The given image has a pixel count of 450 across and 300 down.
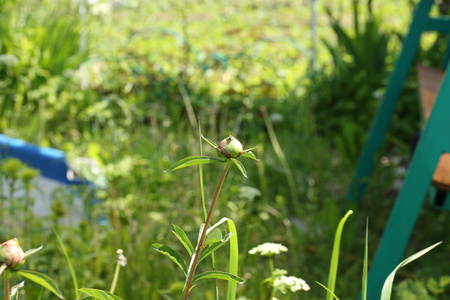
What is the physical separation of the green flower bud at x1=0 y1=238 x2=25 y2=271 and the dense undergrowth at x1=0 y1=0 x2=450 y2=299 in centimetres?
89

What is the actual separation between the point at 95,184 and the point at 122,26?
12.5 feet

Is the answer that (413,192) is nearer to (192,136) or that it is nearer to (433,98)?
(433,98)

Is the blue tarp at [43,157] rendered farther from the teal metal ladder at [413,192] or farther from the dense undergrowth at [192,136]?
the teal metal ladder at [413,192]

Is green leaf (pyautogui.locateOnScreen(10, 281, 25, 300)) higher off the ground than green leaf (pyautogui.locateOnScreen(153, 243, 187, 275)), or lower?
lower

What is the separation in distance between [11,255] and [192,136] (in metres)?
2.25

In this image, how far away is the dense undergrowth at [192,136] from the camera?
1.88 meters

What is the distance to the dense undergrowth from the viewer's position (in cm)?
188

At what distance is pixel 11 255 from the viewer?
0.61m

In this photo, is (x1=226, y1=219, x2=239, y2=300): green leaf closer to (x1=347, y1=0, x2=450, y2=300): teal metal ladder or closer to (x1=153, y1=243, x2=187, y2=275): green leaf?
(x1=153, y1=243, x2=187, y2=275): green leaf

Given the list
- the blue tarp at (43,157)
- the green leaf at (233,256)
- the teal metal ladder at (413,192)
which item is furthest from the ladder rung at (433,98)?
the blue tarp at (43,157)

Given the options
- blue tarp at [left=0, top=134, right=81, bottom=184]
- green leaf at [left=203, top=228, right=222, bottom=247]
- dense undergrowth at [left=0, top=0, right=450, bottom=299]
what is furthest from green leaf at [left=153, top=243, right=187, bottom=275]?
blue tarp at [left=0, top=134, right=81, bottom=184]

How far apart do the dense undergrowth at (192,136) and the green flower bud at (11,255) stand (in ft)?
2.91

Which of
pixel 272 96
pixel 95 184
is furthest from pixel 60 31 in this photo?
pixel 95 184

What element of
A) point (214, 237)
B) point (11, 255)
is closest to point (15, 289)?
point (11, 255)
